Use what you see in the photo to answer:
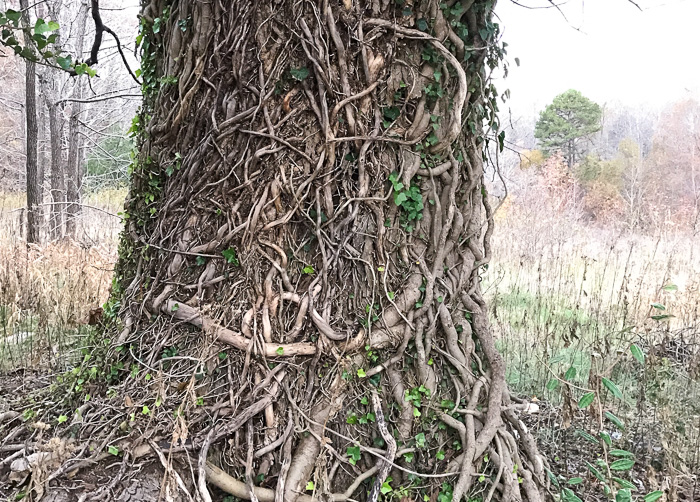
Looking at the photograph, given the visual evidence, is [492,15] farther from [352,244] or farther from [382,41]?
[352,244]

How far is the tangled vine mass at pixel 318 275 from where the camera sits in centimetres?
175

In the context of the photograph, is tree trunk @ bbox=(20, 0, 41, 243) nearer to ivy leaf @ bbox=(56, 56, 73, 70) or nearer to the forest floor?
the forest floor

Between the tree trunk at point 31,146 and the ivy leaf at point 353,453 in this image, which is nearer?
the ivy leaf at point 353,453

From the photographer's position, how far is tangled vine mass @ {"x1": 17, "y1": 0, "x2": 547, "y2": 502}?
175 centimetres

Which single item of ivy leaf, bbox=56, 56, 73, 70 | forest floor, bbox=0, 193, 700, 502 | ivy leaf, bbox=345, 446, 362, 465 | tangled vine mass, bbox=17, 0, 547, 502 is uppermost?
ivy leaf, bbox=56, 56, 73, 70

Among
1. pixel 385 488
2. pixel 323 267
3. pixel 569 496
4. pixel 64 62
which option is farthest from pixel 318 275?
pixel 64 62

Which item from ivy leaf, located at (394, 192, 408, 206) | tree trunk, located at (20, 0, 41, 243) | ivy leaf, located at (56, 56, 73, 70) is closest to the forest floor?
ivy leaf, located at (394, 192, 408, 206)

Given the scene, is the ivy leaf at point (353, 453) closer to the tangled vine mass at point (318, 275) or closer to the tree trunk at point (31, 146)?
the tangled vine mass at point (318, 275)

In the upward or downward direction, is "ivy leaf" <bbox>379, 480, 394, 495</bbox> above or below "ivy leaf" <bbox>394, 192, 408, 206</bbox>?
below

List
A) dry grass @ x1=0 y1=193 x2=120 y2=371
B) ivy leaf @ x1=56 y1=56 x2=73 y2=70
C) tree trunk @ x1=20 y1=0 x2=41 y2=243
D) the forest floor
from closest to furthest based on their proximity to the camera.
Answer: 1. ivy leaf @ x1=56 y1=56 x2=73 y2=70
2. the forest floor
3. dry grass @ x1=0 y1=193 x2=120 y2=371
4. tree trunk @ x1=20 y1=0 x2=41 y2=243

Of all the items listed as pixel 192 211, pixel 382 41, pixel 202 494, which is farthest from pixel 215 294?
pixel 382 41

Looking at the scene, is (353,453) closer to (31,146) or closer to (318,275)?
(318,275)

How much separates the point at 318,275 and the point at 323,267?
0.12 feet

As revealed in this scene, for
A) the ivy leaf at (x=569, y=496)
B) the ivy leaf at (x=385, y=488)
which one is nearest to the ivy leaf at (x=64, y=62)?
the ivy leaf at (x=385, y=488)
